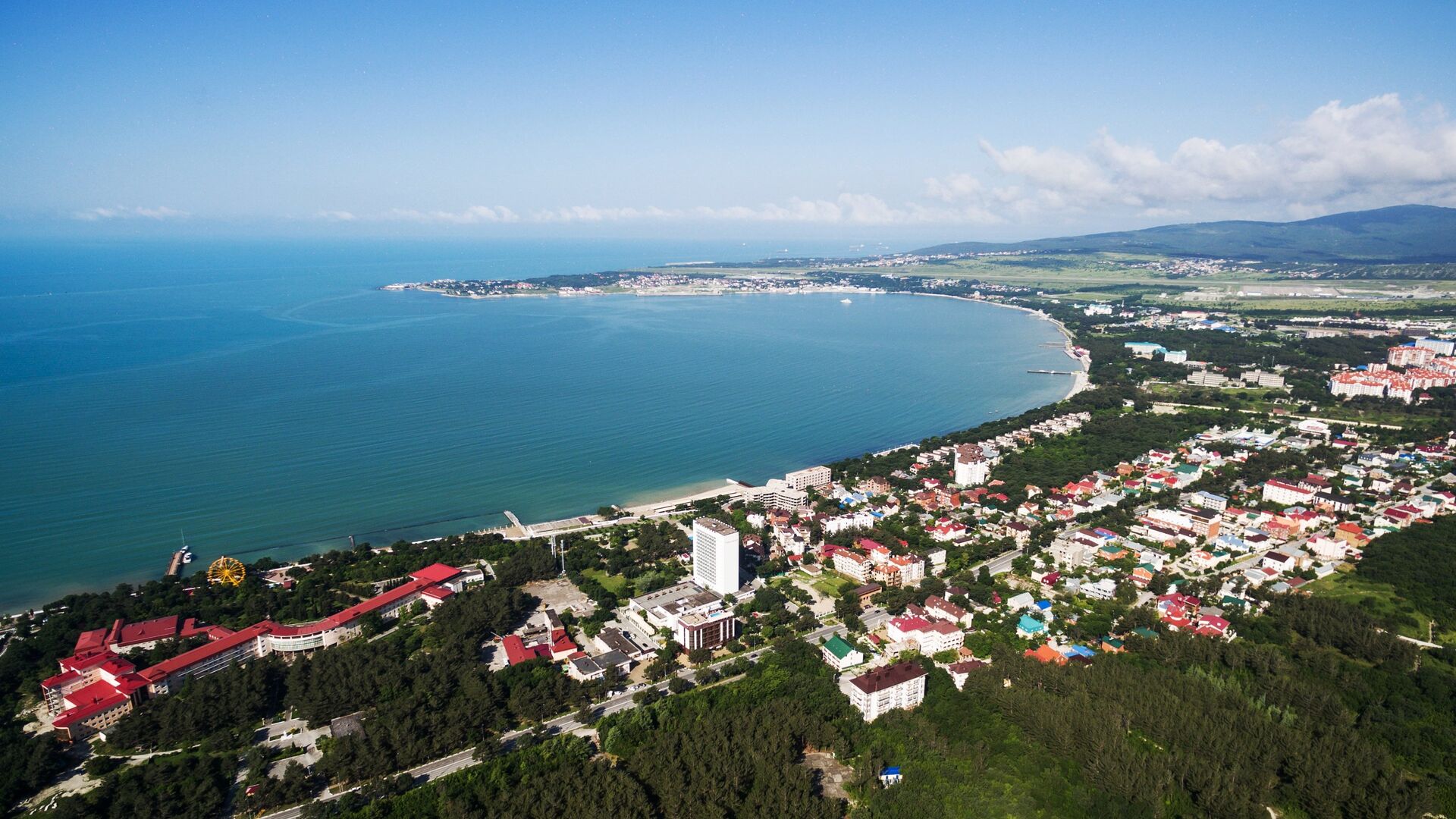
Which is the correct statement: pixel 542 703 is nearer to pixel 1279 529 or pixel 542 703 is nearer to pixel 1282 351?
pixel 1279 529

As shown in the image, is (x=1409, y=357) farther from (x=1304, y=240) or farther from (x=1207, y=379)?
(x=1304, y=240)

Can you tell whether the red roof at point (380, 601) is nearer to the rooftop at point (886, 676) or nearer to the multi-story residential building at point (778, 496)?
the multi-story residential building at point (778, 496)

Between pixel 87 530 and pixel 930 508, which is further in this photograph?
pixel 930 508

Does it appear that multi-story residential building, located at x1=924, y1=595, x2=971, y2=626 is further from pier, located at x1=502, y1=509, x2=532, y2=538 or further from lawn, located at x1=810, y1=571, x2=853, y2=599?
pier, located at x1=502, y1=509, x2=532, y2=538

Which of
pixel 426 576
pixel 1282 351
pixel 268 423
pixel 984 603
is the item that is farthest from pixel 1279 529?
pixel 268 423

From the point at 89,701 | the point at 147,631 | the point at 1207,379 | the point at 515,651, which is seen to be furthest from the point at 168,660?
the point at 1207,379

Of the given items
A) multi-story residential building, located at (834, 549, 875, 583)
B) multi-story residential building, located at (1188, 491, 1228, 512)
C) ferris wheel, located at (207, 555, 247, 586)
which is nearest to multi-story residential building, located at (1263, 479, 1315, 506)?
multi-story residential building, located at (1188, 491, 1228, 512)
